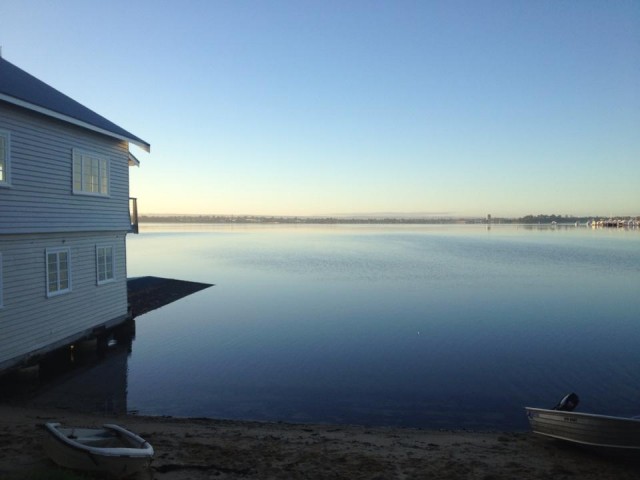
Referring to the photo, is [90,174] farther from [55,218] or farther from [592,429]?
[592,429]

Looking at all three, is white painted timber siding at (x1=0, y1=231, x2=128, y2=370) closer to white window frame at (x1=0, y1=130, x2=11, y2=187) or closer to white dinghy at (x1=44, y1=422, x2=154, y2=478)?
white window frame at (x1=0, y1=130, x2=11, y2=187)

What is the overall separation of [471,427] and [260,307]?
61.0ft

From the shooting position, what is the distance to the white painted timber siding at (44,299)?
12.8 meters

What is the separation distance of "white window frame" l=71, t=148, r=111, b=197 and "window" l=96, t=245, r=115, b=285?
2.01 metres

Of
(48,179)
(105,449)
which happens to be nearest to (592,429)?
(105,449)

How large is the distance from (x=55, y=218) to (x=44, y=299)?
2391 millimetres

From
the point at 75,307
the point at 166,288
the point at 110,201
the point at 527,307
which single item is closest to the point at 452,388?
the point at 75,307

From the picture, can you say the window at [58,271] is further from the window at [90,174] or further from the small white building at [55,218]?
the window at [90,174]

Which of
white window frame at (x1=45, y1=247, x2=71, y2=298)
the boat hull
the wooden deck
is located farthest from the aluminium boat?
the wooden deck

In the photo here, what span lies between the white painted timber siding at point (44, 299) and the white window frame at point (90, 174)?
150cm

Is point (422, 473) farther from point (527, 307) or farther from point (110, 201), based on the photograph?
point (527, 307)

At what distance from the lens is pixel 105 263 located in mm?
17672

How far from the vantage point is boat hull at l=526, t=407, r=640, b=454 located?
8390mm

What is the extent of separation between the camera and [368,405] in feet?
42.4
